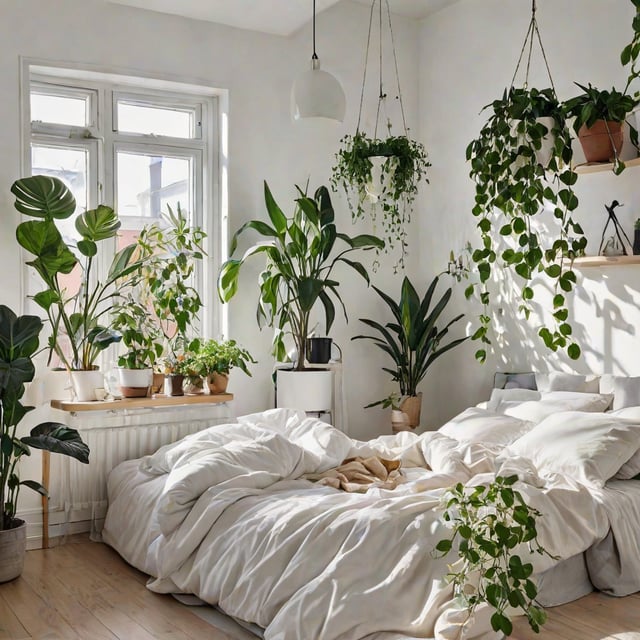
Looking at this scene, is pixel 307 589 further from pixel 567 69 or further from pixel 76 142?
pixel 567 69

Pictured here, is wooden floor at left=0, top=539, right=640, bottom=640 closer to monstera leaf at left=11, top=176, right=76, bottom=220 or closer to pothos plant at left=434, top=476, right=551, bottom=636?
pothos plant at left=434, top=476, right=551, bottom=636

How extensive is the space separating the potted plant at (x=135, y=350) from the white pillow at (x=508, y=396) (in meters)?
1.96

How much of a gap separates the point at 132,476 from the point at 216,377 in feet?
2.66

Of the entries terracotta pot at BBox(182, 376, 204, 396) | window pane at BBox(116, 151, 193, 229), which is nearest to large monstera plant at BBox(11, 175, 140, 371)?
window pane at BBox(116, 151, 193, 229)

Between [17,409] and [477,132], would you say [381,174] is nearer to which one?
[477,132]

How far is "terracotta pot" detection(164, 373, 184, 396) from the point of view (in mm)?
4754

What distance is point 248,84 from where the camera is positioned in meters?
5.29

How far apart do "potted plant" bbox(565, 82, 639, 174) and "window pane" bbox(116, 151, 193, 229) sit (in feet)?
7.89

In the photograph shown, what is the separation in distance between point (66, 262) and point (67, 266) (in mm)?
25

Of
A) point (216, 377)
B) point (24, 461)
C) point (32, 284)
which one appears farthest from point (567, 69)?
point (24, 461)

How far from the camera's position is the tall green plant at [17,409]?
3.80 meters

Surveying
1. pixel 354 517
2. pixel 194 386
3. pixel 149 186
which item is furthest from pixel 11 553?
pixel 149 186

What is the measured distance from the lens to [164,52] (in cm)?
498

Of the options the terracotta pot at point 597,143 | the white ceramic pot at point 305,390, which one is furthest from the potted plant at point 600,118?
the white ceramic pot at point 305,390
